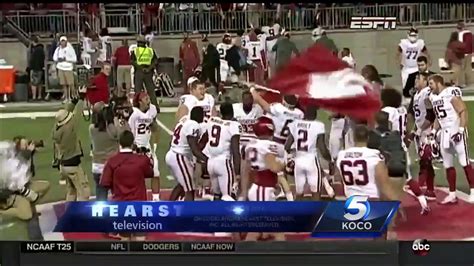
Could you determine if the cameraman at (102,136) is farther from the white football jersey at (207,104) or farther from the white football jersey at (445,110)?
the white football jersey at (445,110)

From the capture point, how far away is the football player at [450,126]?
6621 mm

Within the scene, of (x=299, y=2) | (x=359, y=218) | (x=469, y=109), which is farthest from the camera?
(x=469, y=109)

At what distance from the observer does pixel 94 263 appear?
20.5 feet

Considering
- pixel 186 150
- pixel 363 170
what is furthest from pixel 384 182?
pixel 186 150

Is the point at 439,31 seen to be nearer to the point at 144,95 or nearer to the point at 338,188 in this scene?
the point at 338,188

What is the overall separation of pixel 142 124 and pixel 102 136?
29cm

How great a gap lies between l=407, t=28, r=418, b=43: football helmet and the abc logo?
1.26 meters

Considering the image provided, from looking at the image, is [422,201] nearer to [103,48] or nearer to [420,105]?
[420,105]

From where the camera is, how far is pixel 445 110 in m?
6.77

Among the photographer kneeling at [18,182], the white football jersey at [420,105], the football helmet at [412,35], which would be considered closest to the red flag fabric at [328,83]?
the football helmet at [412,35]

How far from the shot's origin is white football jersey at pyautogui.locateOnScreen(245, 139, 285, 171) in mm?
6453

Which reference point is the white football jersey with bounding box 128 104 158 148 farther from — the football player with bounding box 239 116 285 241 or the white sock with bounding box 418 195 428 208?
the white sock with bounding box 418 195 428 208

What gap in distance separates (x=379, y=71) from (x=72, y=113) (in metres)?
1.97

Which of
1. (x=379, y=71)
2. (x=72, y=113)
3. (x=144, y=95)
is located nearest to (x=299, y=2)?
(x=379, y=71)
